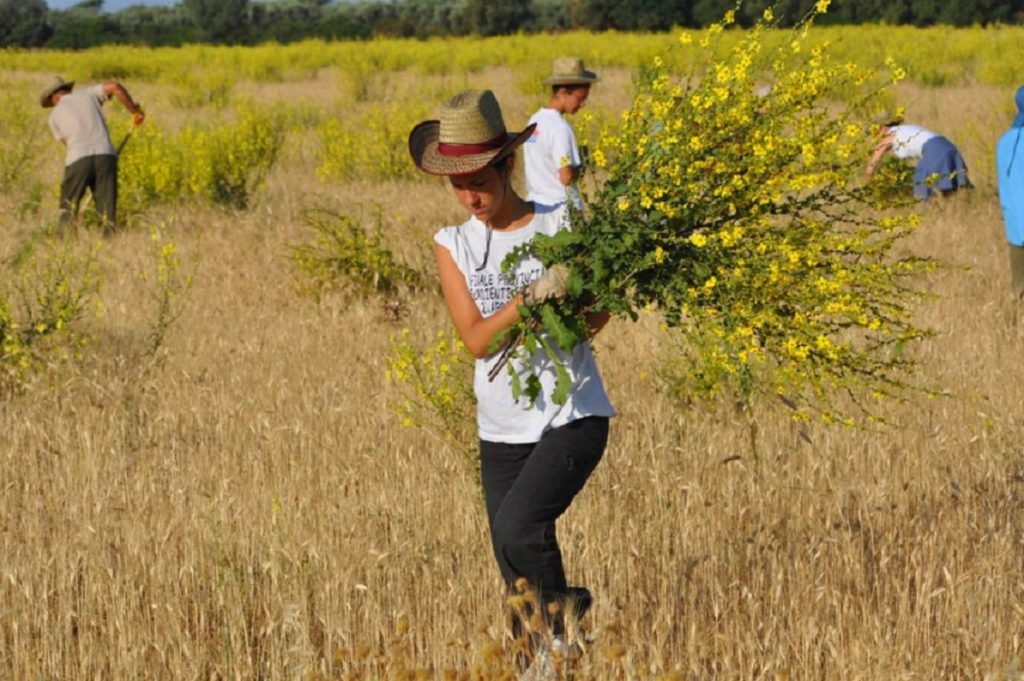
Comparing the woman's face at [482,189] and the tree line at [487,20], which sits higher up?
the tree line at [487,20]

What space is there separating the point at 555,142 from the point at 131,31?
52.8 metres

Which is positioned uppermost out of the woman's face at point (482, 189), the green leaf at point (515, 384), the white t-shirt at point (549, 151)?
the white t-shirt at point (549, 151)

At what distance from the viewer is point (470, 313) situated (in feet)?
11.3

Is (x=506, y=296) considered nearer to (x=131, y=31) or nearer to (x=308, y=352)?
(x=308, y=352)

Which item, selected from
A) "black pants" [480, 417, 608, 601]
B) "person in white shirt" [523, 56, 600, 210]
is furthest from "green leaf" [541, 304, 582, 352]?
"person in white shirt" [523, 56, 600, 210]

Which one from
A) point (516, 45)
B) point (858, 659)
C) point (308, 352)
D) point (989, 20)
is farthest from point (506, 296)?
point (989, 20)

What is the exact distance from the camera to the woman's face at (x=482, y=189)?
Answer: 3418 mm

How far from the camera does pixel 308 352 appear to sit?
732cm

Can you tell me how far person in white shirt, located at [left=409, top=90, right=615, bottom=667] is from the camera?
330 cm

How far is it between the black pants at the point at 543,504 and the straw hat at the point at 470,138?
2.22 ft

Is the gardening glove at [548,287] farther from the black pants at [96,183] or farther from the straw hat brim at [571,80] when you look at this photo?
the black pants at [96,183]

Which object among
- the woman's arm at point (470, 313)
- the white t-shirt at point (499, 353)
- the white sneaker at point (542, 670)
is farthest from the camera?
the white t-shirt at point (499, 353)

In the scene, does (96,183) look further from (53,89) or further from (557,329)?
(557,329)

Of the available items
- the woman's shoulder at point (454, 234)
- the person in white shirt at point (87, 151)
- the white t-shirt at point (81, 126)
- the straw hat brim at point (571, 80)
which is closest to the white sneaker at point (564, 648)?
the woman's shoulder at point (454, 234)
